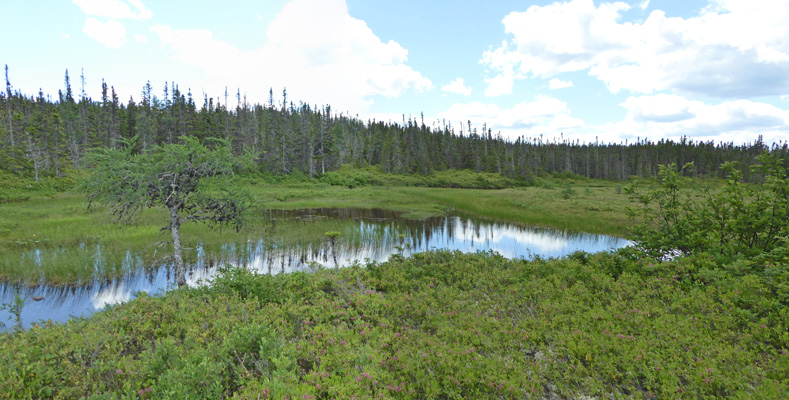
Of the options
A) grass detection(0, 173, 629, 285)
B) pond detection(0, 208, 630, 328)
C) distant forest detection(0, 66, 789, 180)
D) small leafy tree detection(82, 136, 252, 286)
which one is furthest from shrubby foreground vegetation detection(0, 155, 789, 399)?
distant forest detection(0, 66, 789, 180)

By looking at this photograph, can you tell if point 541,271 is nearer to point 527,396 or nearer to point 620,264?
point 620,264

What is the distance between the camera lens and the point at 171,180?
10.9 m

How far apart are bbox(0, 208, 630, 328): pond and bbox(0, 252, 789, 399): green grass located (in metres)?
2.67

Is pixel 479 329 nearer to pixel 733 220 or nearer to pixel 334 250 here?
pixel 733 220

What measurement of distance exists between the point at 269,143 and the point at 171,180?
71.1 metres

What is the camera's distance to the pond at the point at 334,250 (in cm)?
1153

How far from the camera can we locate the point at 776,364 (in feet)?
14.0

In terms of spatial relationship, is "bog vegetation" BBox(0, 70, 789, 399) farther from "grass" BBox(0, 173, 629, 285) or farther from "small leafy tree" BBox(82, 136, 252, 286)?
"grass" BBox(0, 173, 629, 285)

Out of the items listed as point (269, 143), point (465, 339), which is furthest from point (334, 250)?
point (269, 143)

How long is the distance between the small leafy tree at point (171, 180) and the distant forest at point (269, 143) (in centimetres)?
4733

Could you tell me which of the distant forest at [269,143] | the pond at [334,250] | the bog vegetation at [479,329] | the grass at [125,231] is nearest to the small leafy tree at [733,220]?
the bog vegetation at [479,329]

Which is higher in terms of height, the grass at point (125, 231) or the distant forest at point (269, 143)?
the distant forest at point (269, 143)

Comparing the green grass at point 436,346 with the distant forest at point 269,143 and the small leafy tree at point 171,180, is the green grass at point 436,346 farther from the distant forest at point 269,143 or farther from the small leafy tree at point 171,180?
the distant forest at point 269,143

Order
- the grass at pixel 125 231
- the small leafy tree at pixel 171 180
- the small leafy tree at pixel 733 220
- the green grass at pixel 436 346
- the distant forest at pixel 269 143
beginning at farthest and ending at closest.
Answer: the distant forest at pixel 269 143 → the grass at pixel 125 231 → the small leafy tree at pixel 171 180 → the small leafy tree at pixel 733 220 → the green grass at pixel 436 346
